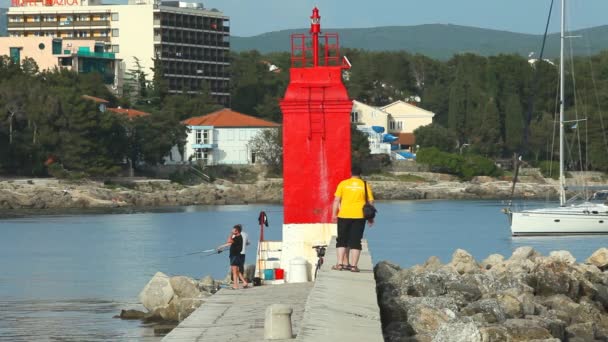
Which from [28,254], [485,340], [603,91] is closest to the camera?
[485,340]

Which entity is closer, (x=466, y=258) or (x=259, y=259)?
(x=259, y=259)

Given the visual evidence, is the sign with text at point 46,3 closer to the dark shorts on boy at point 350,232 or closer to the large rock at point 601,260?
the large rock at point 601,260

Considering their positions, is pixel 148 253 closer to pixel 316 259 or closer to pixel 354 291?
pixel 316 259

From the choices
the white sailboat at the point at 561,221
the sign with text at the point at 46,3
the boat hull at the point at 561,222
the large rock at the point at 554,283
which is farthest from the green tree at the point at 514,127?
the large rock at the point at 554,283

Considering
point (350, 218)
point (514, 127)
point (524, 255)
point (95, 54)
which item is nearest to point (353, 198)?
point (350, 218)

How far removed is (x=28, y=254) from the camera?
1726 inches

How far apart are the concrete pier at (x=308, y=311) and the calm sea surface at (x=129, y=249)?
7.85 ft

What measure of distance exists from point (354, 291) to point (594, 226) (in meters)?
35.0

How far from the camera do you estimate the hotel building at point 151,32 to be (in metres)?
125

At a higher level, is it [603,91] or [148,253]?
[603,91]

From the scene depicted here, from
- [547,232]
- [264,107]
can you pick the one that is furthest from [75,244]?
[264,107]

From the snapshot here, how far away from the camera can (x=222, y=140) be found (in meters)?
102

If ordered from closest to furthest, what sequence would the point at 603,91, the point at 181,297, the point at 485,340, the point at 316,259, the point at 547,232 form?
the point at 485,340
the point at 316,259
the point at 181,297
the point at 547,232
the point at 603,91

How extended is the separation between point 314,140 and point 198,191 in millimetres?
65214
